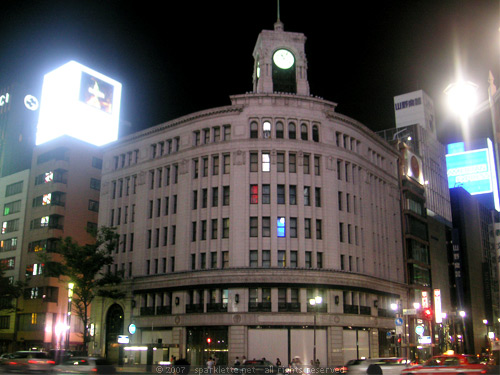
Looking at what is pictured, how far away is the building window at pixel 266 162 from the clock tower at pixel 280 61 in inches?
651

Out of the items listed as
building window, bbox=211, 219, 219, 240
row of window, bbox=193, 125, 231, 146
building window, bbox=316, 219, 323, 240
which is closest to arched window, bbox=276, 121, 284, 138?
row of window, bbox=193, 125, 231, 146

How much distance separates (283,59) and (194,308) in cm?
3531

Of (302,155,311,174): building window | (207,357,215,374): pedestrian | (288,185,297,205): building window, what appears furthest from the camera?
(302,155,311,174): building window

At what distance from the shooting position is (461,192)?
11731 cm

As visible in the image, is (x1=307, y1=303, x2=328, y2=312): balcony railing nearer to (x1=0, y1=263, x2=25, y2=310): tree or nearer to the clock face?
the clock face

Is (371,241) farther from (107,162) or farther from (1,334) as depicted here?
(1,334)

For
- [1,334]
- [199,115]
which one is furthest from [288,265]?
[1,334]

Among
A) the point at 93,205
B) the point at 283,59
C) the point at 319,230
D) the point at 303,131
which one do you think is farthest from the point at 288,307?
the point at 93,205

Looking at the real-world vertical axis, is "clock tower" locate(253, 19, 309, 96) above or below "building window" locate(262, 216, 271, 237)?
above

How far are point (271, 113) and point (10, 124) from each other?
57658 millimetres

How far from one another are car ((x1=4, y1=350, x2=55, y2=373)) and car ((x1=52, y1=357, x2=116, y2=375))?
99cm

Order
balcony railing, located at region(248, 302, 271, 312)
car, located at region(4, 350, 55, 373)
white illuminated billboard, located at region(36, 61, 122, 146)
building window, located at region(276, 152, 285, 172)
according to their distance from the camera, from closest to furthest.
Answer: car, located at region(4, 350, 55, 373)
balcony railing, located at region(248, 302, 271, 312)
building window, located at region(276, 152, 285, 172)
white illuminated billboard, located at region(36, 61, 122, 146)

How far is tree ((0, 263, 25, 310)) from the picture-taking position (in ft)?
226

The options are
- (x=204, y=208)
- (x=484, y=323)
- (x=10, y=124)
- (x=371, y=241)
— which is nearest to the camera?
(x=204, y=208)
